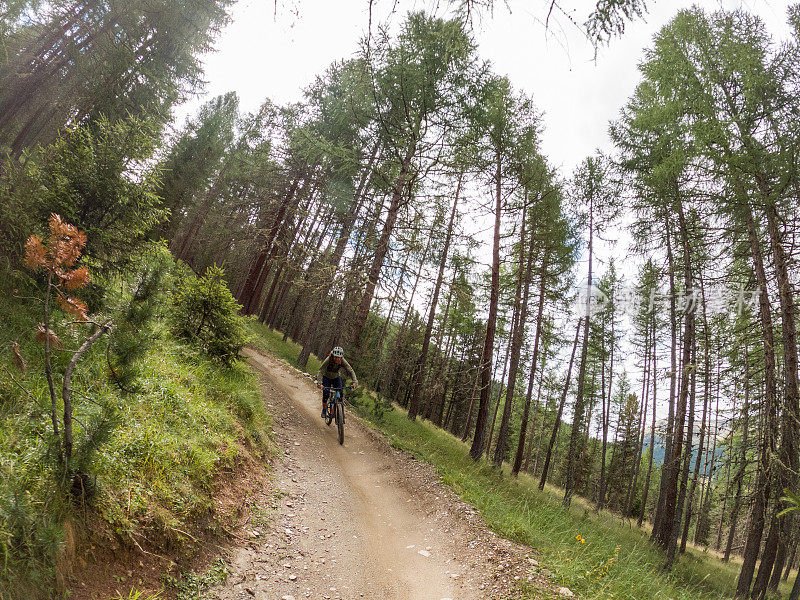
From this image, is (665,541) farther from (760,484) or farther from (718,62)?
(718,62)

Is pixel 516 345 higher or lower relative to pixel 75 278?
higher

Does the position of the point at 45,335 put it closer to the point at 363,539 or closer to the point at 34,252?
the point at 34,252

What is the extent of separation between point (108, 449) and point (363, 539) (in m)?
3.64

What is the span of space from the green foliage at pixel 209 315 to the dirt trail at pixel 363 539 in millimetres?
2259

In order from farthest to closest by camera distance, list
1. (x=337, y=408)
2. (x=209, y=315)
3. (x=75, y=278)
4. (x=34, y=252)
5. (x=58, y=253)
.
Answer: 1. (x=337, y=408)
2. (x=209, y=315)
3. (x=75, y=278)
4. (x=58, y=253)
5. (x=34, y=252)

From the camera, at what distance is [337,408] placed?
938cm

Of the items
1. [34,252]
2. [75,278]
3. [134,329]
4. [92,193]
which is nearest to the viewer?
[34,252]

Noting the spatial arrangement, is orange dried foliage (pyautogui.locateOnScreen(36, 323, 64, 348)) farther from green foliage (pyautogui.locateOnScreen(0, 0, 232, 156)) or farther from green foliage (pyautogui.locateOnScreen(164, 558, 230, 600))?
green foliage (pyautogui.locateOnScreen(0, 0, 232, 156))

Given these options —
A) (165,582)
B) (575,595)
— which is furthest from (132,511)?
(575,595)

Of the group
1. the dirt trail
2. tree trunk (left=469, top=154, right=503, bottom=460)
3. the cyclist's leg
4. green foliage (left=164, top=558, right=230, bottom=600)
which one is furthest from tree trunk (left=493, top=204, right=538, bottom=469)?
green foliage (left=164, top=558, right=230, bottom=600)

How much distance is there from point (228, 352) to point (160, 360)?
1.92 metres

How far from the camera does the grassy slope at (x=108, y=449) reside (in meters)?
2.46

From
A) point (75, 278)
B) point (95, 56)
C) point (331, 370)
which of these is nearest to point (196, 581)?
point (75, 278)

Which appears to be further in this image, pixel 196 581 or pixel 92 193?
pixel 92 193
